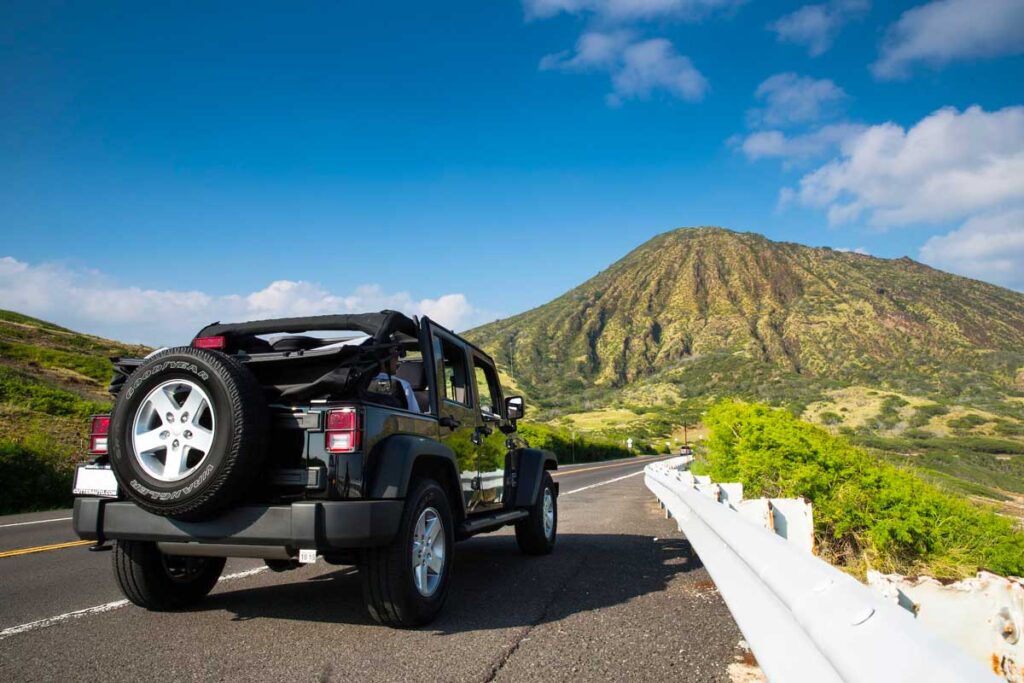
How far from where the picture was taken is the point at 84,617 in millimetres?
4625

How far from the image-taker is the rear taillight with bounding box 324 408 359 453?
4082 mm

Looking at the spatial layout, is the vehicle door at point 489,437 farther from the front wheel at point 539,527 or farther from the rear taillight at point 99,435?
the rear taillight at point 99,435

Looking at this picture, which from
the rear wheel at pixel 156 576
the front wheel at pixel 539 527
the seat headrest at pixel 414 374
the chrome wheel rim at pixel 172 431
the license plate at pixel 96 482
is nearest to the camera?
the chrome wheel rim at pixel 172 431

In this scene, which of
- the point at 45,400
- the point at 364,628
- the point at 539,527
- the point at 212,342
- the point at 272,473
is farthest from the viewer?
the point at 45,400

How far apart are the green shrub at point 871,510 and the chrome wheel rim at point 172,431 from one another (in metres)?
5.02

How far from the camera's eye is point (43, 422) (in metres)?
16.5

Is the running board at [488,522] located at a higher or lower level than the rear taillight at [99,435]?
lower

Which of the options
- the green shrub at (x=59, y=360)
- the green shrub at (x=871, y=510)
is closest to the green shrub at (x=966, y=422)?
the green shrub at (x=59, y=360)

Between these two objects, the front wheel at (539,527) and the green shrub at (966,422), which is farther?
the green shrub at (966,422)

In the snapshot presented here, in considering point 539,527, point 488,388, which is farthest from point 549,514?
point 488,388

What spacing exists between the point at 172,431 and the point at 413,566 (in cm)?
160

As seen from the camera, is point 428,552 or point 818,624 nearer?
point 818,624

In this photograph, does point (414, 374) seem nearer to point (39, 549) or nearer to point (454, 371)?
point (454, 371)

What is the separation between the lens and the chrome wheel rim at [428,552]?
445 centimetres
